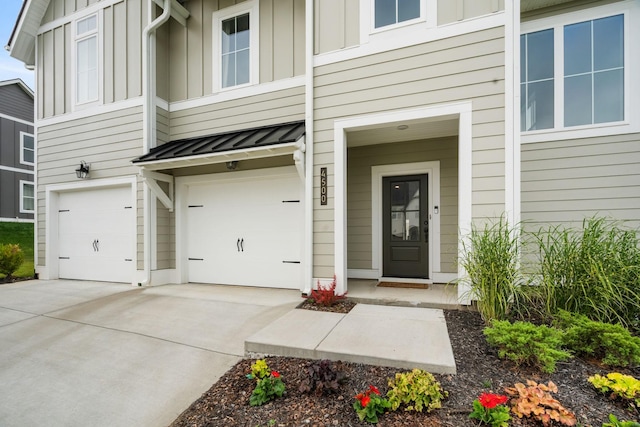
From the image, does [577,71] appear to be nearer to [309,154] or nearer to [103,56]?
[309,154]

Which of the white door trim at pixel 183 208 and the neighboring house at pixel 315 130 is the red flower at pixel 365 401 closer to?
the neighboring house at pixel 315 130

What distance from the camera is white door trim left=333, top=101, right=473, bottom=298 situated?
148 inches

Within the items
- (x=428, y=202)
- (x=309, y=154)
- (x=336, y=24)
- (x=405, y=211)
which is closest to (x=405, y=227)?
(x=405, y=211)

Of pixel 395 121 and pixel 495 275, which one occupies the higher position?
pixel 395 121

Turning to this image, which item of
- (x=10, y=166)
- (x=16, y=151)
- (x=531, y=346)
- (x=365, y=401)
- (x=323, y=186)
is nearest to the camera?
(x=365, y=401)

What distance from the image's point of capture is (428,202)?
17.4 ft

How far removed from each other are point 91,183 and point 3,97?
10825 millimetres

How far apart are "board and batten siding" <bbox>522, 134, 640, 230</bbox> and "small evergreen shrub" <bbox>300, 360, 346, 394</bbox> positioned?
3549 mm

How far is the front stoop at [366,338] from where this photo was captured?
2.45 meters

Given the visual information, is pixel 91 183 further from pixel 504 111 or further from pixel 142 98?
pixel 504 111

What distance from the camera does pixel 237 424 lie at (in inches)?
75.9

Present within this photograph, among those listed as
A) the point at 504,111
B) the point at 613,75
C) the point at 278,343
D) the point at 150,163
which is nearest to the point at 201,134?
the point at 150,163

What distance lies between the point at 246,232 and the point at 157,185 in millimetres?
1940

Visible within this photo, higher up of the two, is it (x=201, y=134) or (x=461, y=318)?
(x=201, y=134)
